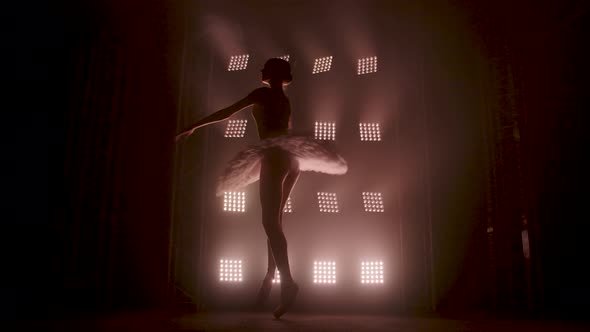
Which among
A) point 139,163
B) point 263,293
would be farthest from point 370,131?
point 139,163

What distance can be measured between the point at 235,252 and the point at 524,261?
2491mm

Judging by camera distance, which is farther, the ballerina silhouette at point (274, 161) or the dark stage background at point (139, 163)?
the dark stage background at point (139, 163)

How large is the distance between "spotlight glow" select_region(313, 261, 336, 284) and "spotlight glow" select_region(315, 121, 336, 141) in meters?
1.20

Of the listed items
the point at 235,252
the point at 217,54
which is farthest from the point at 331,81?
the point at 235,252

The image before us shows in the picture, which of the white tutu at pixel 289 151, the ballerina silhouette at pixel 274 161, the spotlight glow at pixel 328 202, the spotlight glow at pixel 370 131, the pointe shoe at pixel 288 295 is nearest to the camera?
the pointe shoe at pixel 288 295

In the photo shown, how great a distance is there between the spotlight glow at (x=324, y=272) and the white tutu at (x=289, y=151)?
1.15 meters

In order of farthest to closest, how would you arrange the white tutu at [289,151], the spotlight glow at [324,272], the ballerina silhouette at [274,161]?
the spotlight glow at [324,272]
the white tutu at [289,151]
the ballerina silhouette at [274,161]

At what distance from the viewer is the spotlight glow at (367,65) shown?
477 centimetres

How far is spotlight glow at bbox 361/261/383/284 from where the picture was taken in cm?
432

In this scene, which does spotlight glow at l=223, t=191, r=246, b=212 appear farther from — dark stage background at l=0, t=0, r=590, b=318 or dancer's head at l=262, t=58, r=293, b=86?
dancer's head at l=262, t=58, r=293, b=86

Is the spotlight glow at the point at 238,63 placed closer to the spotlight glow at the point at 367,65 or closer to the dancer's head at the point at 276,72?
the spotlight glow at the point at 367,65

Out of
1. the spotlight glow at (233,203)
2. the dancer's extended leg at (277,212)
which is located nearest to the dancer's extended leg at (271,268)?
the dancer's extended leg at (277,212)

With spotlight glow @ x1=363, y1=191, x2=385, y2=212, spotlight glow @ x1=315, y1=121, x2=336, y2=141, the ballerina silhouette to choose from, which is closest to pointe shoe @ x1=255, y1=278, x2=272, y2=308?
the ballerina silhouette

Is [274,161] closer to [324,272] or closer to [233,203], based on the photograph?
[233,203]
